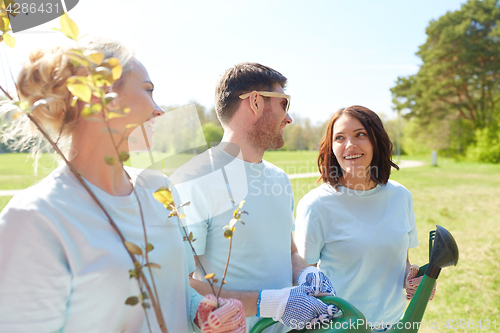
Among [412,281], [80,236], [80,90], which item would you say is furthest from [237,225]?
[80,90]

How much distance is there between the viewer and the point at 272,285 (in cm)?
165

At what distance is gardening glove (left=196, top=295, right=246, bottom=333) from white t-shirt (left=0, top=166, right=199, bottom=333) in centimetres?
18

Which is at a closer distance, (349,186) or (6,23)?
(6,23)

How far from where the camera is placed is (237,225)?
1.64 metres

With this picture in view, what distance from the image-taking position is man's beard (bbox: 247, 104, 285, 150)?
1.90 m

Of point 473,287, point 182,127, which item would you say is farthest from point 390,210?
point 473,287

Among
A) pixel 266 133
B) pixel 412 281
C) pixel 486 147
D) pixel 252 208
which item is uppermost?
pixel 266 133

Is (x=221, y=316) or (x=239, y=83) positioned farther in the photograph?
(x=239, y=83)

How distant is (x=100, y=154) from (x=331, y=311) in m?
0.97

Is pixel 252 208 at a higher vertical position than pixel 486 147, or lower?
higher

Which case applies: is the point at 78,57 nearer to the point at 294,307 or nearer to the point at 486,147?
the point at 294,307

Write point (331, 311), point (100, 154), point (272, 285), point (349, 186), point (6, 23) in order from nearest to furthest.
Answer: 1. point (6, 23)
2. point (100, 154)
3. point (331, 311)
4. point (272, 285)
5. point (349, 186)

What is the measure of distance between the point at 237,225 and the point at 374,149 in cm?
106

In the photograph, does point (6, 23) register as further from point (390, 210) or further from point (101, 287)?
point (390, 210)
